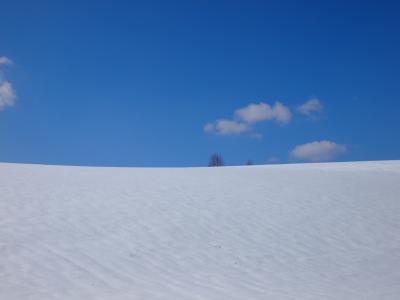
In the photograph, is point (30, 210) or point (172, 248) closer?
point (172, 248)

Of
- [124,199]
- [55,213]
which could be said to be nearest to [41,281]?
[55,213]

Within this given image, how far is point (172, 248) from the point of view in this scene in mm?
9031

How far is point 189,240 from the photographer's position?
9609mm

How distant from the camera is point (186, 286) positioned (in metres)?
6.97

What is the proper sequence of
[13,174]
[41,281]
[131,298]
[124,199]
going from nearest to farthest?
[131,298] → [41,281] → [124,199] → [13,174]

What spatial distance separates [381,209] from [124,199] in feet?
30.3

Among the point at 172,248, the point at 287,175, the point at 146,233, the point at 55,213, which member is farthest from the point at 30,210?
the point at 287,175

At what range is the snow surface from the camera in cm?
691

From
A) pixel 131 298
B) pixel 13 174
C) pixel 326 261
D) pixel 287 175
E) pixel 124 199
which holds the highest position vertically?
pixel 287 175

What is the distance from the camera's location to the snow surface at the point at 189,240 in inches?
272

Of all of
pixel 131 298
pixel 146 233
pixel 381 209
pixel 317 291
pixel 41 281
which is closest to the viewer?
pixel 131 298

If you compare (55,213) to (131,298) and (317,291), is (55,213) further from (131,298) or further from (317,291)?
(317,291)

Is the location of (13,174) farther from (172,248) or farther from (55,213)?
(172,248)

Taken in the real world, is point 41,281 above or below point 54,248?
below
